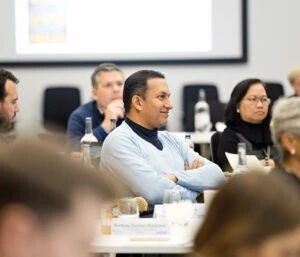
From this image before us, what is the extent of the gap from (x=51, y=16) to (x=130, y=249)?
5934 mm

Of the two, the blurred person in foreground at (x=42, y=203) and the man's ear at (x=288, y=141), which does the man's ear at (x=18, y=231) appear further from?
the man's ear at (x=288, y=141)

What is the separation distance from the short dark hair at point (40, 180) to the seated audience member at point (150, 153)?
3.04 meters

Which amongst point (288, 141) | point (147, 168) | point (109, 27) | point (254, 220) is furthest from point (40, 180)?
point (109, 27)

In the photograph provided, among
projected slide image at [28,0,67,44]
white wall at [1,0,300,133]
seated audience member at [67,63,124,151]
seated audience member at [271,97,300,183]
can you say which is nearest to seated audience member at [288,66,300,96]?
white wall at [1,0,300,133]

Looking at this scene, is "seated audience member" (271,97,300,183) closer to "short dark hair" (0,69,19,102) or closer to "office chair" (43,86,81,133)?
"short dark hair" (0,69,19,102)

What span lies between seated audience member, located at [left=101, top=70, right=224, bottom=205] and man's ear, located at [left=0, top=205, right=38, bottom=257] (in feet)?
10.1

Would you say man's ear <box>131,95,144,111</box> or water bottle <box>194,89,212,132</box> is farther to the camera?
water bottle <box>194,89,212,132</box>

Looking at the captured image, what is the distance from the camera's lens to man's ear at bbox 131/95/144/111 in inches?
186

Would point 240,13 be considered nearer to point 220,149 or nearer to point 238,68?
point 238,68

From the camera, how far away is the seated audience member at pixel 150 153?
14.2ft

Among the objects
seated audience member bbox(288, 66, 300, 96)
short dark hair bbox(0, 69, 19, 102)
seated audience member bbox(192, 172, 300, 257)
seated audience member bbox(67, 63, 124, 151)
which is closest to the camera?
seated audience member bbox(192, 172, 300, 257)

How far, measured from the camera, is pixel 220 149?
17.9 feet

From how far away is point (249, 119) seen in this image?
5688mm

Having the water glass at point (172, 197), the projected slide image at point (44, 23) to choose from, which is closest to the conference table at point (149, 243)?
the water glass at point (172, 197)
